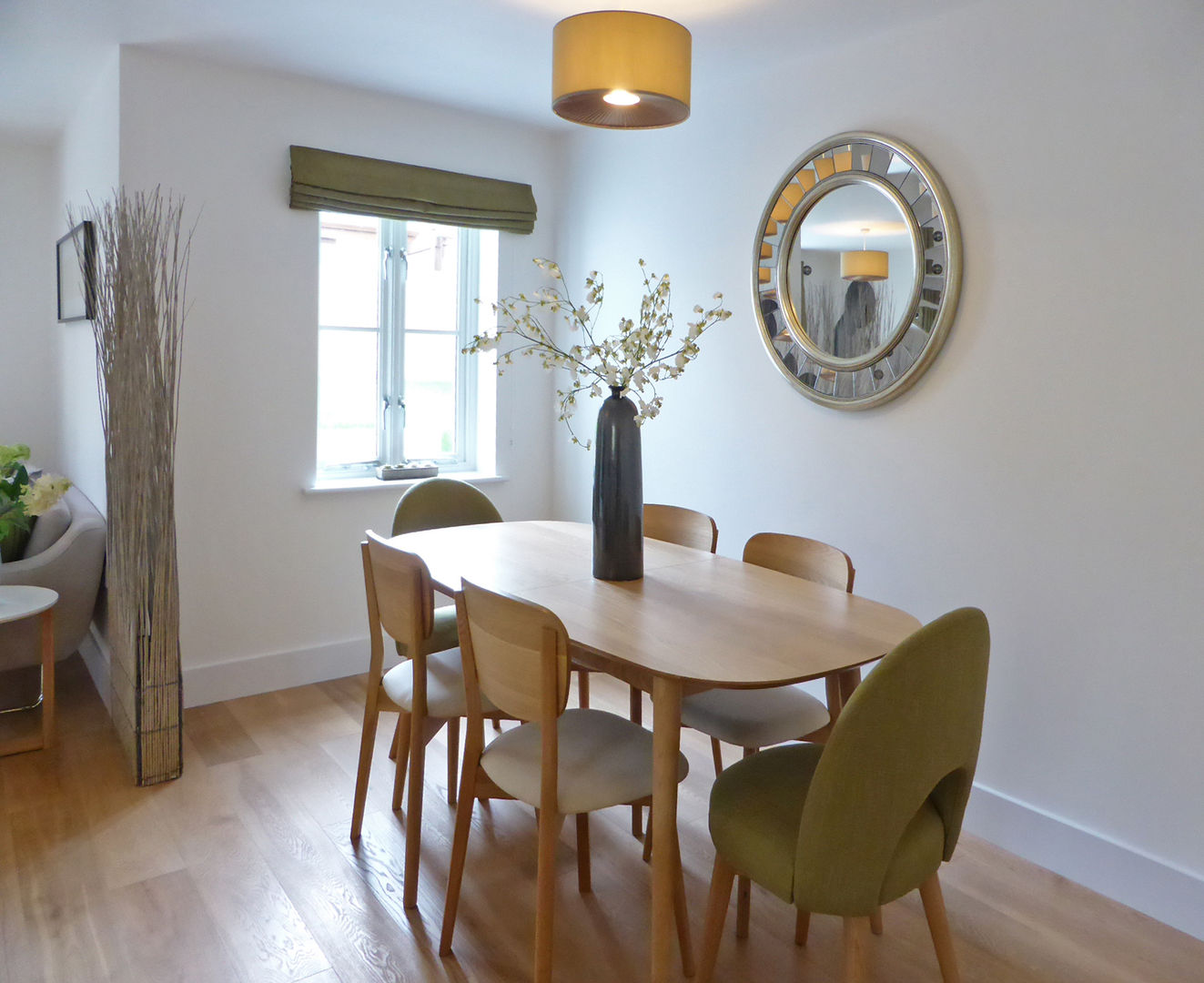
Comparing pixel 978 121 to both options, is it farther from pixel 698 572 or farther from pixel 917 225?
pixel 698 572

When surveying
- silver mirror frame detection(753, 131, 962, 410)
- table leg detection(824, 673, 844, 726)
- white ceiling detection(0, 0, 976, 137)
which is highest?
white ceiling detection(0, 0, 976, 137)

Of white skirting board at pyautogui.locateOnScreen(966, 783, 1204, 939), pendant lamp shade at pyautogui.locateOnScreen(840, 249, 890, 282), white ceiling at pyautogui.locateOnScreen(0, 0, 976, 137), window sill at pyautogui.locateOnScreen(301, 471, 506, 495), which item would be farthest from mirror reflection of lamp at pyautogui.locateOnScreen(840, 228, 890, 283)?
window sill at pyautogui.locateOnScreen(301, 471, 506, 495)

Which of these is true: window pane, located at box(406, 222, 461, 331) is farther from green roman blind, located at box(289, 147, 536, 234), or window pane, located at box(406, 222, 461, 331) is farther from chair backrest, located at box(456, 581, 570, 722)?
chair backrest, located at box(456, 581, 570, 722)

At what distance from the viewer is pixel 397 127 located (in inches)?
147

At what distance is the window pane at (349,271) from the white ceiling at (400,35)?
1.89ft

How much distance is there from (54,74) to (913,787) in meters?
3.89

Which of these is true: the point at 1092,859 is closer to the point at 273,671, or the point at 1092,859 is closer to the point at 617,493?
the point at 617,493

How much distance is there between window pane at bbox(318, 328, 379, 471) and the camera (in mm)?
3826

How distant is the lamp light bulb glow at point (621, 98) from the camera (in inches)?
84.1

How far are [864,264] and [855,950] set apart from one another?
2056 millimetres

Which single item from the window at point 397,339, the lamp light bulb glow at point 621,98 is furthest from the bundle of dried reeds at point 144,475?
the lamp light bulb glow at point 621,98

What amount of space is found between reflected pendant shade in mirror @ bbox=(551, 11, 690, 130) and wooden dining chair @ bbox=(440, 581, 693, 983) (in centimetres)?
119

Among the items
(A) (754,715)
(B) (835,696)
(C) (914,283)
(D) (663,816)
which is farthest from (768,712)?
(C) (914,283)

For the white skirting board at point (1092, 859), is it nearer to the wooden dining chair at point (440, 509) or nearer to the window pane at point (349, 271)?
the wooden dining chair at point (440, 509)
